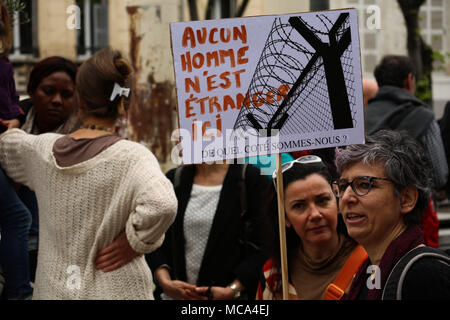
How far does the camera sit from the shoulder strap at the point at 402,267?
7.53ft

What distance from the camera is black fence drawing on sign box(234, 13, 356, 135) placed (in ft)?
9.81

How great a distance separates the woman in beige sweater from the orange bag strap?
71 cm

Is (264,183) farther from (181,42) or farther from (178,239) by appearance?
(181,42)

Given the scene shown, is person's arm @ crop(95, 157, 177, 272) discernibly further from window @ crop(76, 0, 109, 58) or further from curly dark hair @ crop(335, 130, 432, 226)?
window @ crop(76, 0, 109, 58)

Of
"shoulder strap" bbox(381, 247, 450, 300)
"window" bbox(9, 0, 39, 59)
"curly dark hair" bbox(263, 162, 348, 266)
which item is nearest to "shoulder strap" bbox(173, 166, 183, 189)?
"curly dark hair" bbox(263, 162, 348, 266)

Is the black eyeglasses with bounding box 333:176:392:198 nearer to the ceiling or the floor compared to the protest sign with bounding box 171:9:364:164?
nearer to the floor

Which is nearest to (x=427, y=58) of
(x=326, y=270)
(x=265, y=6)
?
(x=265, y=6)

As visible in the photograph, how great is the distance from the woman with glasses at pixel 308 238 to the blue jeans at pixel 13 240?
3.50 ft

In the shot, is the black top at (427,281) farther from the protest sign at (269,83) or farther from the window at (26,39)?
the window at (26,39)

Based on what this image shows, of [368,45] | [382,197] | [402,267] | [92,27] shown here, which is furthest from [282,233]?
[368,45]

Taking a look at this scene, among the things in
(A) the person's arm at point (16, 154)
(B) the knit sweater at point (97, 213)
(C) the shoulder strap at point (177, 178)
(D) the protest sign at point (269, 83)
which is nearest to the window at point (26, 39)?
(C) the shoulder strap at point (177, 178)

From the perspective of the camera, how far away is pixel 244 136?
2.96 m

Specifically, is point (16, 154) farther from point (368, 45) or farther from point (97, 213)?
point (368, 45)

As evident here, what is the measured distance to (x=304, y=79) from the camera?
118 inches
